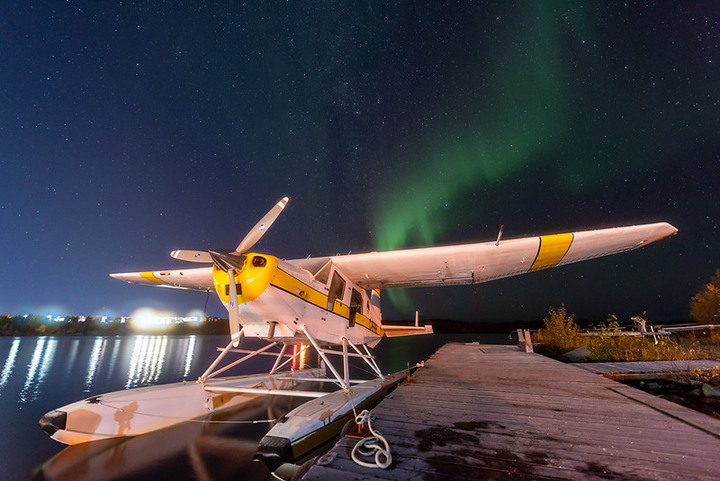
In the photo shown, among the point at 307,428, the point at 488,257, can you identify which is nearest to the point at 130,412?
the point at 307,428

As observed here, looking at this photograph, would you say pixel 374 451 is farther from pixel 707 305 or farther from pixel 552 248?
pixel 707 305

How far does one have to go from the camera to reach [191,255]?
4.97 m

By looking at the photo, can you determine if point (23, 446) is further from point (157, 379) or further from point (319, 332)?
point (157, 379)

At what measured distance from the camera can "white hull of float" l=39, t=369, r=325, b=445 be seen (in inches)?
190

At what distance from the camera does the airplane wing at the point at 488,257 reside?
20.0 ft

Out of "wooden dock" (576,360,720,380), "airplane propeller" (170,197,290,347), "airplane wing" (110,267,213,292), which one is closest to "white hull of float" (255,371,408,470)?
"airplane propeller" (170,197,290,347)

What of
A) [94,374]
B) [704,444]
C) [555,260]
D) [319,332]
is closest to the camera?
[704,444]

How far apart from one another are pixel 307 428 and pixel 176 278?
6.70m

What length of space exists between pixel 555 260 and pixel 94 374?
2194 cm

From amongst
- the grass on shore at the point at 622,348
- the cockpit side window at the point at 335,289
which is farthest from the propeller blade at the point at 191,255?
the grass on shore at the point at 622,348

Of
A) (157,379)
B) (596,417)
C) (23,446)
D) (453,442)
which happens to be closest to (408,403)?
(453,442)

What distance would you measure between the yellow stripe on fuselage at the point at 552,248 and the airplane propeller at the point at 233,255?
5409 mm

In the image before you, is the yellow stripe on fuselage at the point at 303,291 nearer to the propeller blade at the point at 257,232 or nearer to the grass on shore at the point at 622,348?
the propeller blade at the point at 257,232

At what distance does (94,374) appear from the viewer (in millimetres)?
15930
